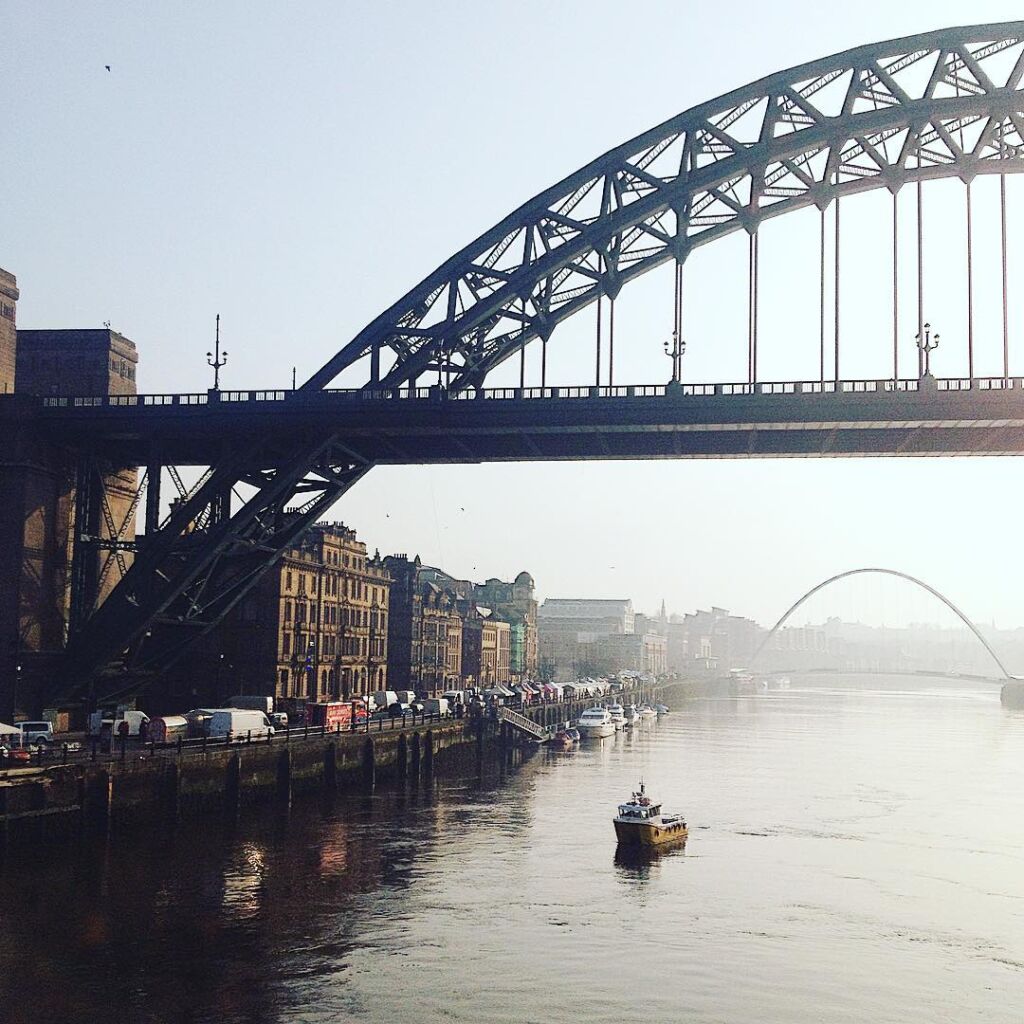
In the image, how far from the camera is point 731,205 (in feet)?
254

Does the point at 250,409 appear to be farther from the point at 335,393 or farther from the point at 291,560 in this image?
the point at 291,560

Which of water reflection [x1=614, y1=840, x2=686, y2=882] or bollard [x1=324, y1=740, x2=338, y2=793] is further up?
bollard [x1=324, y1=740, x2=338, y2=793]

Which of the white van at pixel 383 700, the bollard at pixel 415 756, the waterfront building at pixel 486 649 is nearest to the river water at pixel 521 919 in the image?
the bollard at pixel 415 756

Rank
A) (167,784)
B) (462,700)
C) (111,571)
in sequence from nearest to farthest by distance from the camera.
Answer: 1. (167,784)
2. (111,571)
3. (462,700)

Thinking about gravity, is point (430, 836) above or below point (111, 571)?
below

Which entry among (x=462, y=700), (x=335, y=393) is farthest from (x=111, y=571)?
(x=462, y=700)

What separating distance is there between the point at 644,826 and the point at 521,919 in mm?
15850

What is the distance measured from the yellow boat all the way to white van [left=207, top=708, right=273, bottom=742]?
2167 centimetres

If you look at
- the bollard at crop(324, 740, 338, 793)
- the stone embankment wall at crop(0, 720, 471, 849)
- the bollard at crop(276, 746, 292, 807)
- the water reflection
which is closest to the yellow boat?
the water reflection

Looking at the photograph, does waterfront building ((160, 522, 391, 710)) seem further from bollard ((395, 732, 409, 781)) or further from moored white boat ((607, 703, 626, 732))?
moored white boat ((607, 703, 626, 732))

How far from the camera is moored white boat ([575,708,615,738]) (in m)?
139

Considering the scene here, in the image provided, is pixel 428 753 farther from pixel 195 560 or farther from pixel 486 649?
pixel 486 649

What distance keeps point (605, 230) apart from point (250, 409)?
74.6ft

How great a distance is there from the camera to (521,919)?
46719mm
